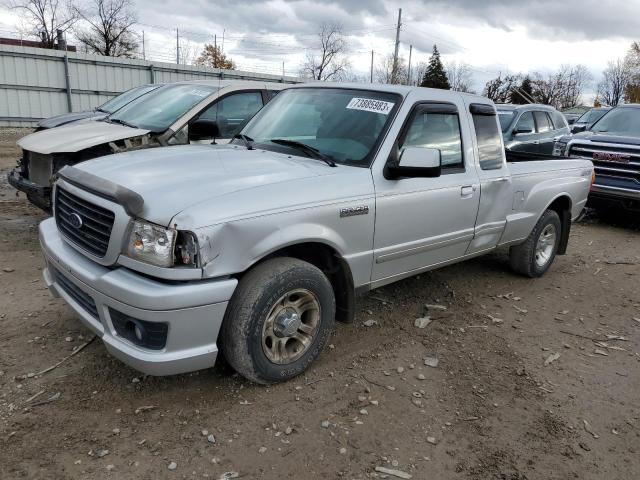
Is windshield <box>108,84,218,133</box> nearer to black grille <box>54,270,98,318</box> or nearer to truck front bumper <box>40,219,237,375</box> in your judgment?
black grille <box>54,270,98,318</box>

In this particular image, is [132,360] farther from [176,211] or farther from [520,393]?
[520,393]

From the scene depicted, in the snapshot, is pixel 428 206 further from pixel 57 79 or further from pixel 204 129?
pixel 57 79

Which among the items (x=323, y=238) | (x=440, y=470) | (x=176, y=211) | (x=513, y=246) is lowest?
(x=440, y=470)

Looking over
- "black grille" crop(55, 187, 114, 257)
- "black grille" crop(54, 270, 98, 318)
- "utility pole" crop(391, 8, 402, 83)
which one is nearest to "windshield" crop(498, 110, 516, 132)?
"black grille" crop(55, 187, 114, 257)

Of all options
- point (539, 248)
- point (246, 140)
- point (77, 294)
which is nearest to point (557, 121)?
point (539, 248)

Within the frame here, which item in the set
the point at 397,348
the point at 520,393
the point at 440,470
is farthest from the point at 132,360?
the point at 520,393

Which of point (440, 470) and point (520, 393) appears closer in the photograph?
point (440, 470)

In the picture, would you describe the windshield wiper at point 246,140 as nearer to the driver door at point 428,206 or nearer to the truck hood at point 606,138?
the driver door at point 428,206

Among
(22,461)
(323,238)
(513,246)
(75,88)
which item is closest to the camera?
(22,461)

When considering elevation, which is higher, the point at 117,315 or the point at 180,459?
the point at 117,315

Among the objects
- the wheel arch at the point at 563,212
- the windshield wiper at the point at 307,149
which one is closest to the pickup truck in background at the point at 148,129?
the windshield wiper at the point at 307,149

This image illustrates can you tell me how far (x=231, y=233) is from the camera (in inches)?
109

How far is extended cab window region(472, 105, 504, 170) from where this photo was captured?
4512mm

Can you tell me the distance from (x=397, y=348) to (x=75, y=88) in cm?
1827
